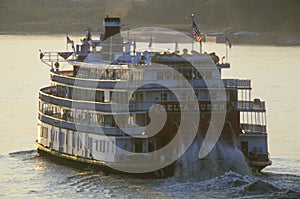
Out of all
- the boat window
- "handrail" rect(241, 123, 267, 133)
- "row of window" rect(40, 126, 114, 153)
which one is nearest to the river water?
"row of window" rect(40, 126, 114, 153)

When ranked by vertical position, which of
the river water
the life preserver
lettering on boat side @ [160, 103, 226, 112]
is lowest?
the river water

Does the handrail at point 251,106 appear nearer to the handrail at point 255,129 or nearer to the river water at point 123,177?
the handrail at point 255,129

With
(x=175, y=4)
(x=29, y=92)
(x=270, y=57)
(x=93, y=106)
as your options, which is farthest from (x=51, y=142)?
(x=175, y=4)

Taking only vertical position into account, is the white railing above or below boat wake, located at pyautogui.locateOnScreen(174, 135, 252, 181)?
above

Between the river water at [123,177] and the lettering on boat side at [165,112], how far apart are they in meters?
1.04

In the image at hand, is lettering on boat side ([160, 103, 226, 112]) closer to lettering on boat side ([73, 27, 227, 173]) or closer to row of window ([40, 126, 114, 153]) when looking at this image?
lettering on boat side ([73, 27, 227, 173])

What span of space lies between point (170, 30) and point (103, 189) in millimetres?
117919

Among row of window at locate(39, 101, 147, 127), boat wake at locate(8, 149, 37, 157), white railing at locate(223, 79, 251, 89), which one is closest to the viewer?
row of window at locate(39, 101, 147, 127)

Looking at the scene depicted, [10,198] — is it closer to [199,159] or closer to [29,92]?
[199,159]

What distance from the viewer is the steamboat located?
5038 centimetres

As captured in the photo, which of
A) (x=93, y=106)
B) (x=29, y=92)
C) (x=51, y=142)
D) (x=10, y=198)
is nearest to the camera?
(x=10, y=198)

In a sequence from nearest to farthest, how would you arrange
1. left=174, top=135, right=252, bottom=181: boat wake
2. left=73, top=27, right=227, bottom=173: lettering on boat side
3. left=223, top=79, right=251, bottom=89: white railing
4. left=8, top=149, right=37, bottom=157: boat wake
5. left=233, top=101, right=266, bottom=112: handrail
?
left=174, top=135, right=252, bottom=181: boat wake, left=73, top=27, right=227, bottom=173: lettering on boat side, left=233, top=101, right=266, bottom=112: handrail, left=223, top=79, right=251, bottom=89: white railing, left=8, top=149, right=37, bottom=157: boat wake

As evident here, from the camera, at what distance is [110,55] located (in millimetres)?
59375

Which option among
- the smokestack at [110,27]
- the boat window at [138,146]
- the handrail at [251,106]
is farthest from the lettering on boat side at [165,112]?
the smokestack at [110,27]
